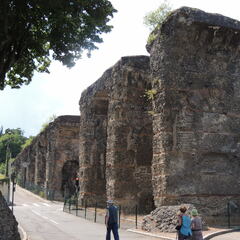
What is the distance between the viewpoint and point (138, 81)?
2367 centimetres

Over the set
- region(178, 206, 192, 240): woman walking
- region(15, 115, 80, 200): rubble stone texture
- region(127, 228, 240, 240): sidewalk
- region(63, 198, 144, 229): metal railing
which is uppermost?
region(15, 115, 80, 200): rubble stone texture

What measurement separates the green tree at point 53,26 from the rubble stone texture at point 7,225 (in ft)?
11.8

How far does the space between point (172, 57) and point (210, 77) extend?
A: 6.29ft

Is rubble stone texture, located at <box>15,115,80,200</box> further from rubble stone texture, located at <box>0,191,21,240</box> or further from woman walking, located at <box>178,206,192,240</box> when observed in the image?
woman walking, located at <box>178,206,192,240</box>

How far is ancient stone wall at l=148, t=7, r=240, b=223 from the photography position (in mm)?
16266

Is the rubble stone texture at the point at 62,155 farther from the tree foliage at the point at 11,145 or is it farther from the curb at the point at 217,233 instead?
the tree foliage at the point at 11,145

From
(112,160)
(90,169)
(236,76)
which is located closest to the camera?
(236,76)

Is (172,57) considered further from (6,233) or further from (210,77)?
(6,233)

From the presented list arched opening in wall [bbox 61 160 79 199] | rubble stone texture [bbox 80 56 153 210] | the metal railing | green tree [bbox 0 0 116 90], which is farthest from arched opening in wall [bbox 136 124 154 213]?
arched opening in wall [bbox 61 160 79 199]

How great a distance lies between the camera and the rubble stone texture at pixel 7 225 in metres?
10.6

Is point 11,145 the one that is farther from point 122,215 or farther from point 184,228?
point 184,228

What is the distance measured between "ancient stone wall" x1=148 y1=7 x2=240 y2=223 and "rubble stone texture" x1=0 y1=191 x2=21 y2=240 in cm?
697

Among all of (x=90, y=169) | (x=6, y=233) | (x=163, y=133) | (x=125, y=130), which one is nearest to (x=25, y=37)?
(x=6, y=233)

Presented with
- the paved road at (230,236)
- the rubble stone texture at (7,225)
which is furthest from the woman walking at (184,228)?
the rubble stone texture at (7,225)
